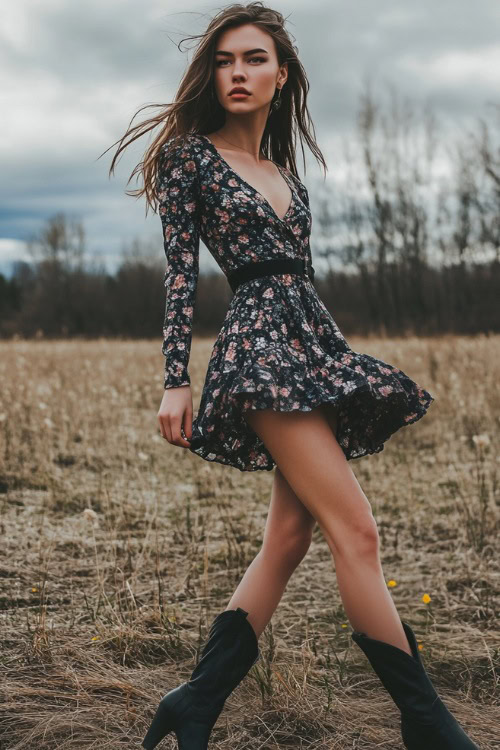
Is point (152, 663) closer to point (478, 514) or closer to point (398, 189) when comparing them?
point (478, 514)

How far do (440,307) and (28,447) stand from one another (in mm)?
30503

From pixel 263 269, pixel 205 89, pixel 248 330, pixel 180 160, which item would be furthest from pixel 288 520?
pixel 205 89

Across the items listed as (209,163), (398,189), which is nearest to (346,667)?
(209,163)

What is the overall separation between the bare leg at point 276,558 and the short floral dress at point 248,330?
142mm

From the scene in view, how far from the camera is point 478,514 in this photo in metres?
4.51

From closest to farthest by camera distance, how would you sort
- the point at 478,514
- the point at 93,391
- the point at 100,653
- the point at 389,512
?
the point at 100,653, the point at 478,514, the point at 389,512, the point at 93,391

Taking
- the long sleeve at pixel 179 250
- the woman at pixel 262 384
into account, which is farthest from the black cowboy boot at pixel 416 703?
the long sleeve at pixel 179 250

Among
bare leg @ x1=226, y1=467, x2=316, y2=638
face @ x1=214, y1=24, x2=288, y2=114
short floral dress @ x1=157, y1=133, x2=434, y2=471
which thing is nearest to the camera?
short floral dress @ x1=157, y1=133, x2=434, y2=471

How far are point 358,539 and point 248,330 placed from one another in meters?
0.62

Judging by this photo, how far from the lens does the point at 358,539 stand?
6.38 feet

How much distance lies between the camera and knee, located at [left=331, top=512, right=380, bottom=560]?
6.36ft

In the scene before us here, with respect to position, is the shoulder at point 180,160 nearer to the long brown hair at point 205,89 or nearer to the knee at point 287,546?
the long brown hair at point 205,89

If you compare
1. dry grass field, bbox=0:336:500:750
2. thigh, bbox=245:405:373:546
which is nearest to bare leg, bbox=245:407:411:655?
thigh, bbox=245:405:373:546

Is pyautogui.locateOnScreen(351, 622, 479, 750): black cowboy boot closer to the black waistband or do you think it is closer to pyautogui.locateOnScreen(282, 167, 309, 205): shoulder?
the black waistband
